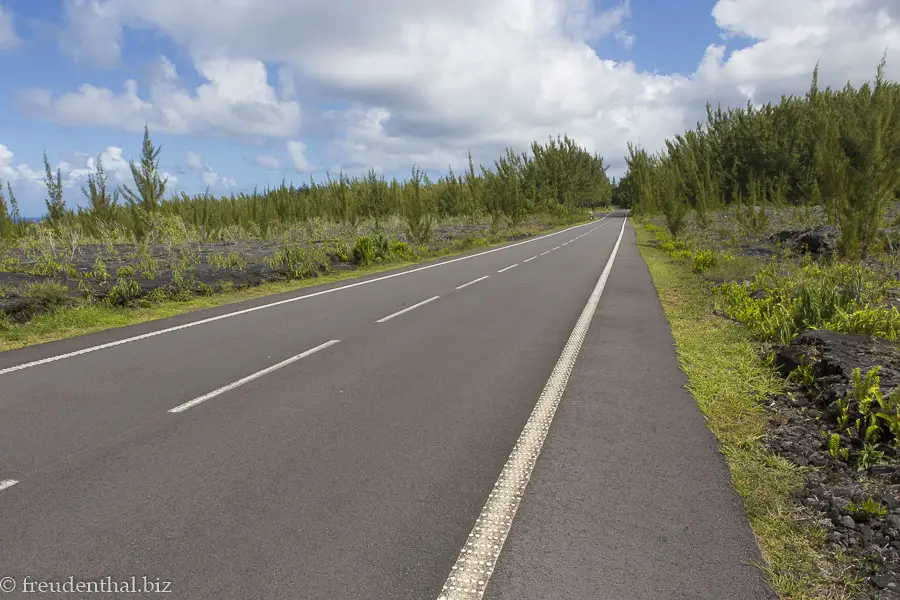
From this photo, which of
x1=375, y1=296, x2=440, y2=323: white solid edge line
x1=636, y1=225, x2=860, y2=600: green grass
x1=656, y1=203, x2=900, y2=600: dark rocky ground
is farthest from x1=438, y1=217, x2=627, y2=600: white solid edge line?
x1=375, y1=296, x2=440, y2=323: white solid edge line

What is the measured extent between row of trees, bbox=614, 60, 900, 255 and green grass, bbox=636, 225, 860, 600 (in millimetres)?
6580

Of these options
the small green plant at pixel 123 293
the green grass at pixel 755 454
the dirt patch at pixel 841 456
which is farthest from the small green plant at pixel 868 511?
the small green plant at pixel 123 293

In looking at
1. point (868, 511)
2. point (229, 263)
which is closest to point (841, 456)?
point (868, 511)

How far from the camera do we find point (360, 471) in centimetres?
384

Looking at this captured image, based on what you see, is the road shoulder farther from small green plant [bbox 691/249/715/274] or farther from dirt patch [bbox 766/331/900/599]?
small green plant [bbox 691/249/715/274]

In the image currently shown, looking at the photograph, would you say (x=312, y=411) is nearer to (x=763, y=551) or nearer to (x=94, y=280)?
(x=763, y=551)

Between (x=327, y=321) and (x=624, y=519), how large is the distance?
6697 mm

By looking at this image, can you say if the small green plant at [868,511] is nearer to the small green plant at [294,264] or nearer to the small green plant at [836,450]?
the small green plant at [836,450]

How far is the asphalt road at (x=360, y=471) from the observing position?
277 cm

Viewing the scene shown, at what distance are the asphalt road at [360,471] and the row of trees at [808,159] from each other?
8929mm

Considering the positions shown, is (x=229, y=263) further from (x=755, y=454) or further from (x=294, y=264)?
(x=755, y=454)

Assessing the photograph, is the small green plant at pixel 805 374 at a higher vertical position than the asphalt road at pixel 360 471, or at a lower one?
lower

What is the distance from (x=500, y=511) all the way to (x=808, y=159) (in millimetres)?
48716

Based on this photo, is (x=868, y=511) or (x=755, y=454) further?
(x=755, y=454)
